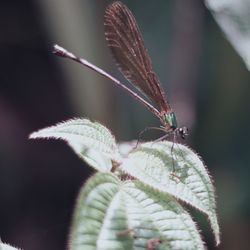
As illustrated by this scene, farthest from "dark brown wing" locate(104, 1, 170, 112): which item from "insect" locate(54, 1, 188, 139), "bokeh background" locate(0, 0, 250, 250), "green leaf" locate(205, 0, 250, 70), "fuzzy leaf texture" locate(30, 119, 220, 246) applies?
"bokeh background" locate(0, 0, 250, 250)

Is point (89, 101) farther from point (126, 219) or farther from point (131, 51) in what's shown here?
point (126, 219)

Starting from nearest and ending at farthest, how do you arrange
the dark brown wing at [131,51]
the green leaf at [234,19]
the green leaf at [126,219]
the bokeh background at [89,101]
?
the green leaf at [126,219]
the green leaf at [234,19]
the dark brown wing at [131,51]
the bokeh background at [89,101]

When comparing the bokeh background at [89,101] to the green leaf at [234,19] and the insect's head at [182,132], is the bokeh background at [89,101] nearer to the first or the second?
the insect's head at [182,132]

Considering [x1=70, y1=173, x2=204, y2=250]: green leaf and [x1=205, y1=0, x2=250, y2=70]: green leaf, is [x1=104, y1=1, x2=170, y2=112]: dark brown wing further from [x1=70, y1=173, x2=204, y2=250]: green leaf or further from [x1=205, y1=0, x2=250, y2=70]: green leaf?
[x1=70, y1=173, x2=204, y2=250]: green leaf

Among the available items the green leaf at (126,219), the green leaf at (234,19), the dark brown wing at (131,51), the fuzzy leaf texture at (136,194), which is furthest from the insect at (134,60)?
the green leaf at (126,219)

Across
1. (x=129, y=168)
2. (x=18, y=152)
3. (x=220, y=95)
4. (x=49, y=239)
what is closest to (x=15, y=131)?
(x=18, y=152)

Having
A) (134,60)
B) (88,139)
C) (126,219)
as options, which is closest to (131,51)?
(134,60)

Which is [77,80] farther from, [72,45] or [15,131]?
[15,131]
